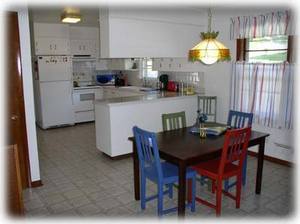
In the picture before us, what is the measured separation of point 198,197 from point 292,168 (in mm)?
1681

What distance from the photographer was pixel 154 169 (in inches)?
113

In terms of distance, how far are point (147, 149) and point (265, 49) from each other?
2707mm

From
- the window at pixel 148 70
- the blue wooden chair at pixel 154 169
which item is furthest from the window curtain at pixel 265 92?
the window at pixel 148 70

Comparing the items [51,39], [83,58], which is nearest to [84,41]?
[83,58]

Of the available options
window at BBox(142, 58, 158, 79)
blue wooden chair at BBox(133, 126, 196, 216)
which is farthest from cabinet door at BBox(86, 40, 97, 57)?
blue wooden chair at BBox(133, 126, 196, 216)

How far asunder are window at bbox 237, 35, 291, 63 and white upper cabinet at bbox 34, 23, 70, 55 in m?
3.95

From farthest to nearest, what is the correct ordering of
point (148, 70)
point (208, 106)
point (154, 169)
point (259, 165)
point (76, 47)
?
point (76, 47) < point (148, 70) < point (208, 106) < point (259, 165) < point (154, 169)

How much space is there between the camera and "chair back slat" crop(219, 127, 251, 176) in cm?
269

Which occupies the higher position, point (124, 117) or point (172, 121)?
point (172, 121)

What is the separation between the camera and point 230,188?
11.7 feet

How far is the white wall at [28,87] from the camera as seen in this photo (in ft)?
10.9

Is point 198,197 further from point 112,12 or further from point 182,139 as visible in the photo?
point 112,12

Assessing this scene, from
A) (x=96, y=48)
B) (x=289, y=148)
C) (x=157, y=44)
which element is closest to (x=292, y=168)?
(x=289, y=148)

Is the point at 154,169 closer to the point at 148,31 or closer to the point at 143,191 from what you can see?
the point at 143,191
